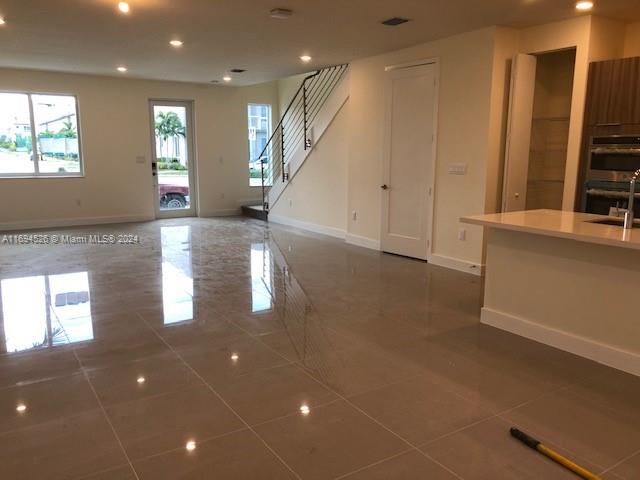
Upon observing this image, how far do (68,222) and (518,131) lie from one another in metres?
7.85

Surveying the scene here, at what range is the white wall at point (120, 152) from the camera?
8.80 m

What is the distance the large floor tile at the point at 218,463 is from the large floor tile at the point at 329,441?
75 mm

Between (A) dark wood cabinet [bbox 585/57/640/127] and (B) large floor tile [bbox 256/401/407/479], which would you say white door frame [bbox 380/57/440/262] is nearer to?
(A) dark wood cabinet [bbox 585/57/640/127]

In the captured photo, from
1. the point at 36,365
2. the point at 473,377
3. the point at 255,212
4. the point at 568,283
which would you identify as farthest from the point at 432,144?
the point at 255,212

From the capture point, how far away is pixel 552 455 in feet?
7.27

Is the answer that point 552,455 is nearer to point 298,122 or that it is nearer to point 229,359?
point 229,359

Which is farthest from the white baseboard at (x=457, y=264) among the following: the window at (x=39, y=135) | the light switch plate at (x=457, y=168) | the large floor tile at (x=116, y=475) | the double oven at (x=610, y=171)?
the window at (x=39, y=135)

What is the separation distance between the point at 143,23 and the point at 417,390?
459cm

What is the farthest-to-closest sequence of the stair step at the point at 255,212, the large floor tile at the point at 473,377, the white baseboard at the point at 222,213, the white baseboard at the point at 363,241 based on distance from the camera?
the white baseboard at the point at 222,213
the stair step at the point at 255,212
the white baseboard at the point at 363,241
the large floor tile at the point at 473,377

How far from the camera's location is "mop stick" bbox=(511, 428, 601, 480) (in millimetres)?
2094

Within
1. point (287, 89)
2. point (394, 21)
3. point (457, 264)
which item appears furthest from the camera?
point (287, 89)

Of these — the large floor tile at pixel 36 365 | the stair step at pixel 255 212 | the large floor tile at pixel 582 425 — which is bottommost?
the large floor tile at pixel 36 365

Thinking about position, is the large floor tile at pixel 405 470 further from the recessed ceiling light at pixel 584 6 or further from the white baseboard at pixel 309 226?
the white baseboard at pixel 309 226

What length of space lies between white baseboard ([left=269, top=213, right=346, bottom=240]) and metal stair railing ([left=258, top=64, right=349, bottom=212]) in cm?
52
